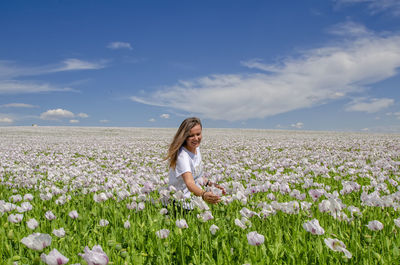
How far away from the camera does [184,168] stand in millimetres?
→ 4664

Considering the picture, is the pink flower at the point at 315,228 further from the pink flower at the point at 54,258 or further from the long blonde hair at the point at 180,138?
the long blonde hair at the point at 180,138

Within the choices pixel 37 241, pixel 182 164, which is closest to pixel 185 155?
pixel 182 164

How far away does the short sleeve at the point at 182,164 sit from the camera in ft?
15.3

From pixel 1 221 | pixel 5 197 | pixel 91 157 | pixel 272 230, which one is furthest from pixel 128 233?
pixel 91 157

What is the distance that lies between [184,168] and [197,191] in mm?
478

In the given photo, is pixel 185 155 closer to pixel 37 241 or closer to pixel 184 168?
pixel 184 168

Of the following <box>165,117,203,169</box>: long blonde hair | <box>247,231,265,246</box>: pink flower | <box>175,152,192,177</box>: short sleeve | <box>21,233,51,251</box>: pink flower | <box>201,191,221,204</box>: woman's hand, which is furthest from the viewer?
<box>165,117,203,169</box>: long blonde hair

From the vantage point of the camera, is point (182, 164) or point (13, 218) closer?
point (13, 218)

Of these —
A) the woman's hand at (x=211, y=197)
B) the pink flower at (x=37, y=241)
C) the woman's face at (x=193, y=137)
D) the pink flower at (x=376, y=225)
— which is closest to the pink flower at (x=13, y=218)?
the pink flower at (x=37, y=241)

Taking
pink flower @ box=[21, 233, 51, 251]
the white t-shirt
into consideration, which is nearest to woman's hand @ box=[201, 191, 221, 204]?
the white t-shirt

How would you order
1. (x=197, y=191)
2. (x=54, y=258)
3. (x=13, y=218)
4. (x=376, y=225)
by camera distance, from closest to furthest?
1. (x=54, y=258)
2. (x=376, y=225)
3. (x=13, y=218)
4. (x=197, y=191)

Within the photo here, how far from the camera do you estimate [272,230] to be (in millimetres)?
3561

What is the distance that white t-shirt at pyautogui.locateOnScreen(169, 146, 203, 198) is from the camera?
470 centimetres

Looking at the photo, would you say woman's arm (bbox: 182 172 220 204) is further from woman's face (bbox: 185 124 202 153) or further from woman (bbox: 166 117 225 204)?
woman's face (bbox: 185 124 202 153)
